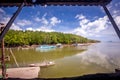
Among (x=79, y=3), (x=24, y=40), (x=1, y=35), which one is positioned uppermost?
(x=24, y=40)

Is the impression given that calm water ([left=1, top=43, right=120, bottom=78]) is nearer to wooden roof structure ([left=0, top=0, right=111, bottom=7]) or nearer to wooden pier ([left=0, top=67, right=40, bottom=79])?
wooden pier ([left=0, top=67, right=40, bottom=79])

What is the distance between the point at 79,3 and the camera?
3424mm

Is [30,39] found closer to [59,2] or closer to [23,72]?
[23,72]

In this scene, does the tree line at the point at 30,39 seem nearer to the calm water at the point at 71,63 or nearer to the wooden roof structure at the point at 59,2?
the calm water at the point at 71,63

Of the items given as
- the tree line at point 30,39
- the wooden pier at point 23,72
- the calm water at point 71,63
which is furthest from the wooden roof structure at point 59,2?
the tree line at point 30,39

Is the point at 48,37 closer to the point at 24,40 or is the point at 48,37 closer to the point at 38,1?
the point at 24,40

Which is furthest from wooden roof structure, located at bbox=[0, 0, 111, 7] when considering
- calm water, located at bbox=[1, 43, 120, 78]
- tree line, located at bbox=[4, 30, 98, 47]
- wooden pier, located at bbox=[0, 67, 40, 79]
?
tree line, located at bbox=[4, 30, 98, 47]

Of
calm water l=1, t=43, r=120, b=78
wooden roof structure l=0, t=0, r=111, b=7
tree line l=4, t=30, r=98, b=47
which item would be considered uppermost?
tree line l=4, t=30, r=98, b=47

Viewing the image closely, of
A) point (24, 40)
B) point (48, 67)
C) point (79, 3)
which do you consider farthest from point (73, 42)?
point (79, 3)

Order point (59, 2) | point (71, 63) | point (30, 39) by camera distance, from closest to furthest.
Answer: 1. point (59, 2)
2. point (71, 63)
3. point (30, 39)

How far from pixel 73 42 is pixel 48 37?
26824 mm

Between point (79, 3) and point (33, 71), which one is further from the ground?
point (79, 3)

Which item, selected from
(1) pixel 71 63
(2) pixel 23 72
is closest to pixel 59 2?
(2) pixel 23 72

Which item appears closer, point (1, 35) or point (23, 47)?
point (1, 35)
